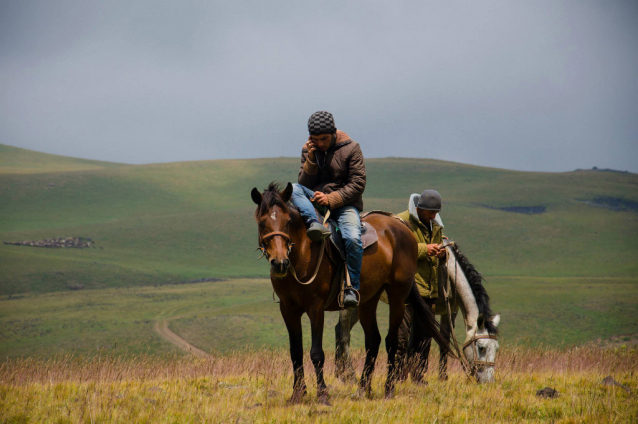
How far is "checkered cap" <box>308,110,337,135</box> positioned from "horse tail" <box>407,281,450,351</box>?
8.79 ft

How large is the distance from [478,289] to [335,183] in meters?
2.90

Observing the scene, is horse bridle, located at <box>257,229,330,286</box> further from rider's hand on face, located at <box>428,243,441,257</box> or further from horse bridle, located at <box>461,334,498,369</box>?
horse bridle, located at <box>461,334,498,369</box>

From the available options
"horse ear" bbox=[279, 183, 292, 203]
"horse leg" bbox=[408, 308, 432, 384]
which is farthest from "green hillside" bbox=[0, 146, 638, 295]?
"horse ear" bbox=[279, 183, 292, 203]

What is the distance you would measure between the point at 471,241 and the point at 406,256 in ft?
245

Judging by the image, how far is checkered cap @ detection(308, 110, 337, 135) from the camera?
263 inches

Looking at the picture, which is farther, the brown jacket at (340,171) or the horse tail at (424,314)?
the horse tail at (424,314)

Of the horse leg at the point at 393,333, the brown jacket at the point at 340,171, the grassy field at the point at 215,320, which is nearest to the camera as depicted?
the brown jacket at the point at 340,171

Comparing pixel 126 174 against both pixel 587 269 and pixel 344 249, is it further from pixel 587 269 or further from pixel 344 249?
pixel 344 249

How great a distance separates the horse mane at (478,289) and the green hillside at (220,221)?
55.0 m

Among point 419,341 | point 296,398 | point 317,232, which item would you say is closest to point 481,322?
point 419,341

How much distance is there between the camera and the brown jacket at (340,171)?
6840 mm

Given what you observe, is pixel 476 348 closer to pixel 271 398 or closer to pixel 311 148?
pixel 271 398

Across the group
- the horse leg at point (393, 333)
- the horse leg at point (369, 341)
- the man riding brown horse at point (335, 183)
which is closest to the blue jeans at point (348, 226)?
the man riding brown horse at point (335, 183)

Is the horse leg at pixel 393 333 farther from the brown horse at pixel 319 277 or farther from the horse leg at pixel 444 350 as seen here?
the horse leg at pixel 444 350
